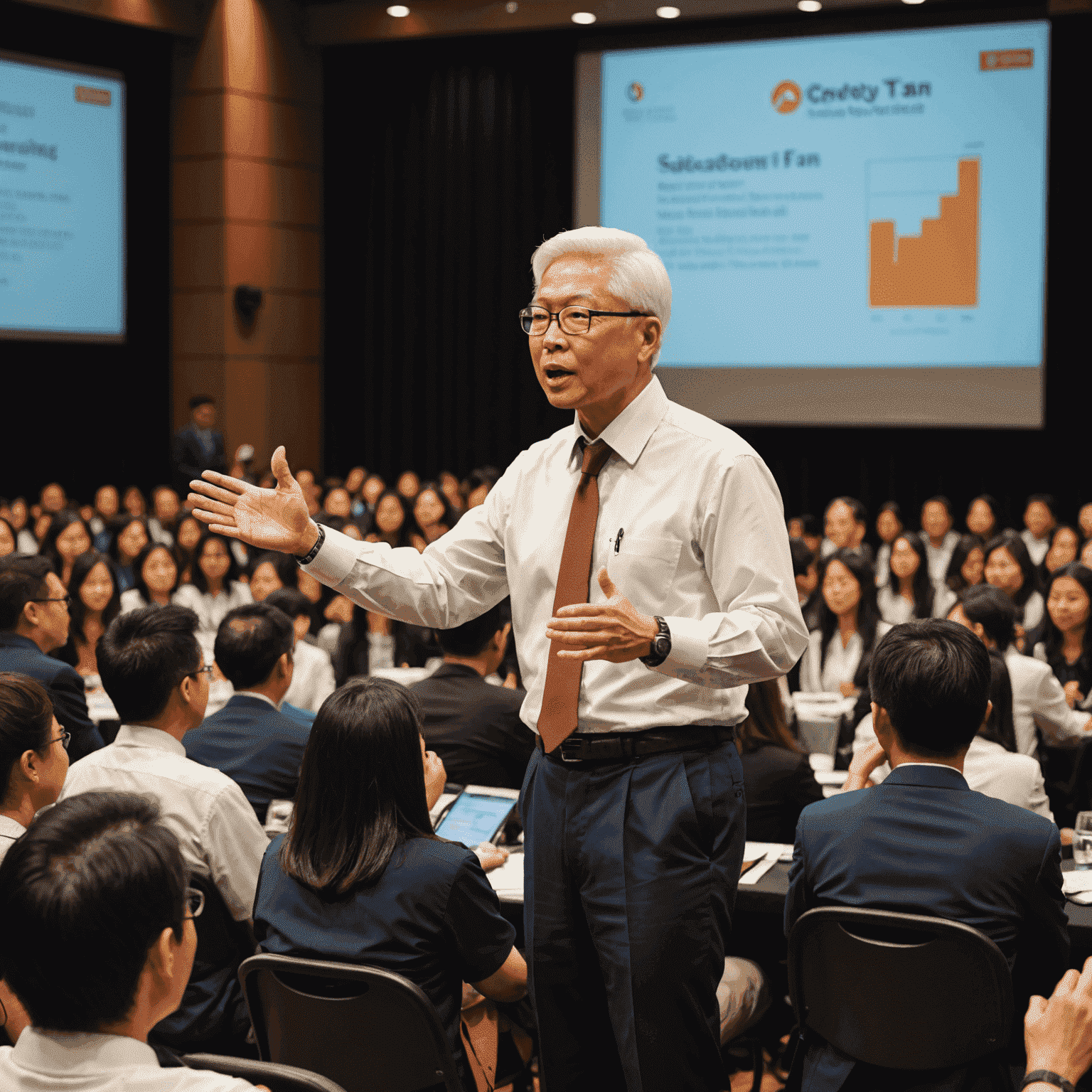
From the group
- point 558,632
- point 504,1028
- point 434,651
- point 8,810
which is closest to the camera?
point 558,632

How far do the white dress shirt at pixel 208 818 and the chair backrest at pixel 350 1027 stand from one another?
48 cm

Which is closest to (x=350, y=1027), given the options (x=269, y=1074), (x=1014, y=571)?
(x=269, y=1074)

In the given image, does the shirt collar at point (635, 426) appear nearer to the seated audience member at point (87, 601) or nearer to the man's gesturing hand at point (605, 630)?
the man's gesturing hand at point (605, 630)

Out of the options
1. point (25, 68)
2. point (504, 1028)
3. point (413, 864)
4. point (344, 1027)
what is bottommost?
point (504, 1028)

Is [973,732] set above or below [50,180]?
below

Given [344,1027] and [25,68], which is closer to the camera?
[344,1027]

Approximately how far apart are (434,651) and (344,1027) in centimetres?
404

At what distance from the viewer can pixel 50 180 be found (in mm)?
11195

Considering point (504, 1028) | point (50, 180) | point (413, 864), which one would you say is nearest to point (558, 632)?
point (413, 864)

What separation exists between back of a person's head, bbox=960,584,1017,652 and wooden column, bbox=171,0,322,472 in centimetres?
829

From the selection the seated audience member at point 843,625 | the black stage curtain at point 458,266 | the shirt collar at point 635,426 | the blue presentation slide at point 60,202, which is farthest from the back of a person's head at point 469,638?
the blue presentation slide at point 60,202

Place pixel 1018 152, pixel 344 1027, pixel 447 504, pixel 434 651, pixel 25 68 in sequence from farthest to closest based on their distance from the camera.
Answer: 1. pixel 25 68
2. pixel 1018 152
3. pixel 447 504
4. pixel 434 651
5. pixel 344 1027

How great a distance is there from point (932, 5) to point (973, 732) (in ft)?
31.3

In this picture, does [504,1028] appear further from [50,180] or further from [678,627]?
[50,180]
